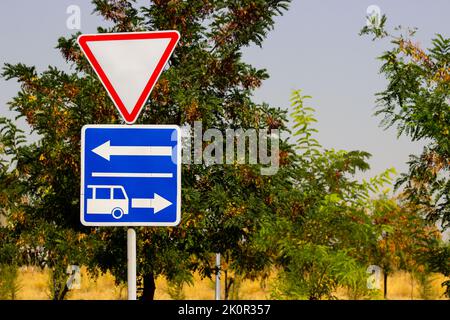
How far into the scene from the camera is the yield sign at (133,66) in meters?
Result: 5.37

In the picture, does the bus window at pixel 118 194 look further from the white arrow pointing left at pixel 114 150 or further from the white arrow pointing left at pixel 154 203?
the white arrow pointing left at pixel 114 150

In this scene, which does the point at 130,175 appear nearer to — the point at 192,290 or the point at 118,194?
the point at 118,194

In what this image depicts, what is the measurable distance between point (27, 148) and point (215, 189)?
3.50m

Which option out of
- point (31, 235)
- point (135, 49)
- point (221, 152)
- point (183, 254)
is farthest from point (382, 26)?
point (135, 49)

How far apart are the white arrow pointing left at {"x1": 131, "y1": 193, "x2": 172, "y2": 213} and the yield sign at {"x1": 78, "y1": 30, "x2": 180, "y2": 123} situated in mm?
592

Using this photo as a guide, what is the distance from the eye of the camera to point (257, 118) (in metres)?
13.2

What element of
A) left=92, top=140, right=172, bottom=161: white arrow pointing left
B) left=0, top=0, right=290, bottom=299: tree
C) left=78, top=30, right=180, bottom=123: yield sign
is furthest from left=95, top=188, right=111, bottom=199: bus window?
left=0, top=0, right=290, bottom=299: tree

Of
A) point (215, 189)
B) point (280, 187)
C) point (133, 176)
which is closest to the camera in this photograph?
point (133, 176)

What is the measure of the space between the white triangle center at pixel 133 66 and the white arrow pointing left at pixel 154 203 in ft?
2.18

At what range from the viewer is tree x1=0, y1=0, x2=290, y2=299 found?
39.5 ft

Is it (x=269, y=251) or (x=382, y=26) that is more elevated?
(x=382, y=26)

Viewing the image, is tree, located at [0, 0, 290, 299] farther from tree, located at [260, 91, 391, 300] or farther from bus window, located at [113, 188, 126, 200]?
bus window, located at [113, 188, 126, 200]

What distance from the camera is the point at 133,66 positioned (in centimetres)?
539

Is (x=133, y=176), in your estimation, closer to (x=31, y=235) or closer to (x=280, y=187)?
(x=280, y=187)
